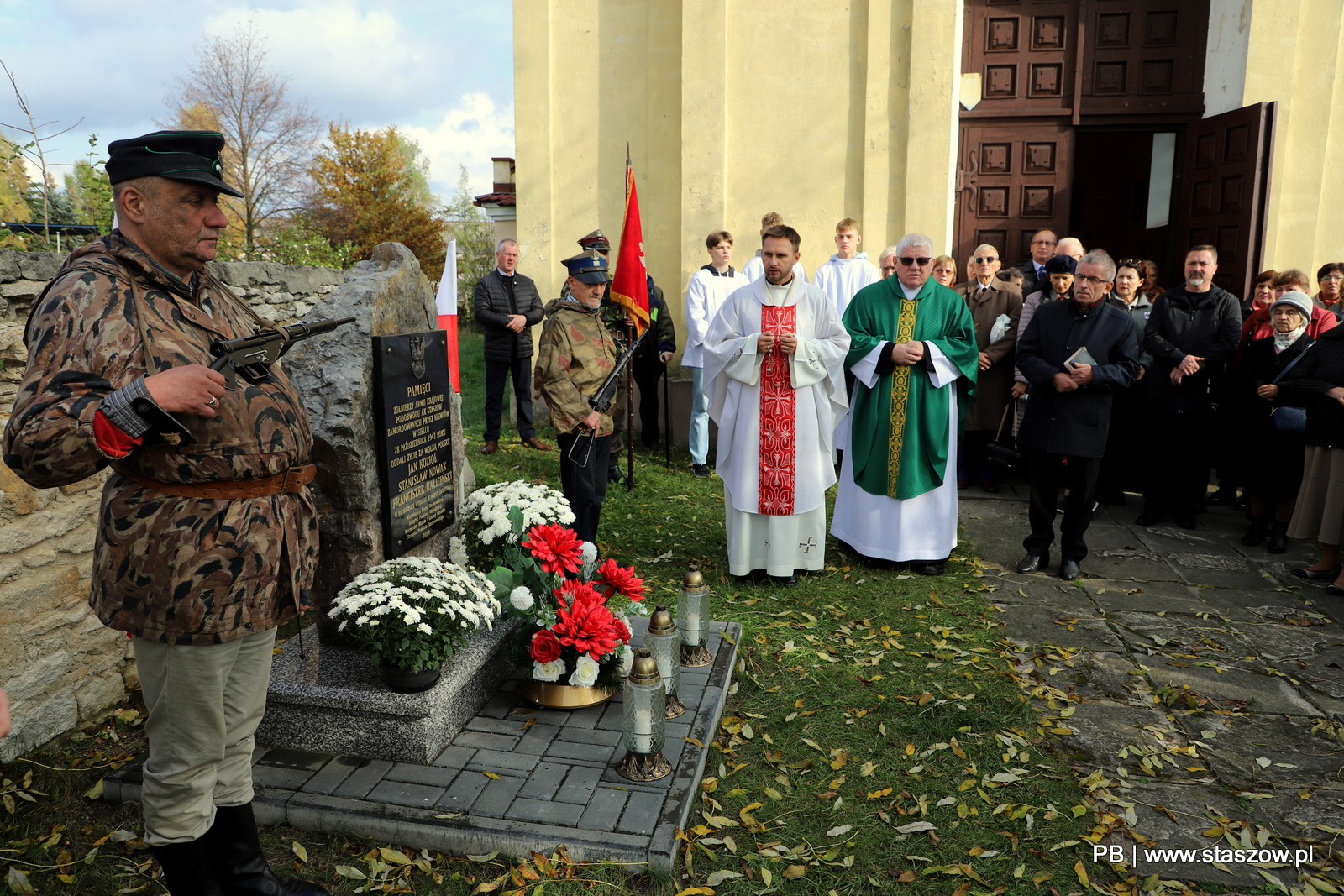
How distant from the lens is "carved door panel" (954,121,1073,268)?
384 inches

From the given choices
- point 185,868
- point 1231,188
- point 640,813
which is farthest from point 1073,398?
point 185,868

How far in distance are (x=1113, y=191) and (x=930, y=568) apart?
39.1 ft

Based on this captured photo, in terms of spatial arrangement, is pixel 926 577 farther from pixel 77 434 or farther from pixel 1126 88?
pixel 1126 88

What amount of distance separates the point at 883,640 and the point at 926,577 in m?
1.21

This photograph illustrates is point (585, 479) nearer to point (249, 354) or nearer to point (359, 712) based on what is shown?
point (359, 712)

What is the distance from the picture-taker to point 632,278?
7449 millimetres

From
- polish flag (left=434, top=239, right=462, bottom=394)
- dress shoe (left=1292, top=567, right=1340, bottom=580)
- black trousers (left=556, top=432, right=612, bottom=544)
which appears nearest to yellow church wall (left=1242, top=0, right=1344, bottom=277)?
dress shoe (left=1292, top=567, right=1340, bottom=580)

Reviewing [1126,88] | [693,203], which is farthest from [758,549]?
[1126,88]

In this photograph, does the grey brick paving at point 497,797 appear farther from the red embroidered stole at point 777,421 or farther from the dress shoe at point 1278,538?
the dress shoe at point 1278,538

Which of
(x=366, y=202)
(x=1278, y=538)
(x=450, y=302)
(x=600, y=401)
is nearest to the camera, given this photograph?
(x=600, y=401)

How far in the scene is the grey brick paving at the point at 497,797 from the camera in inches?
122

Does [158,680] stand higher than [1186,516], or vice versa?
[158,680]

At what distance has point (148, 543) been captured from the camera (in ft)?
7.49

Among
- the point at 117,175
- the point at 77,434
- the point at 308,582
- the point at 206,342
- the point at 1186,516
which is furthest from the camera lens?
the point at 1186,516
